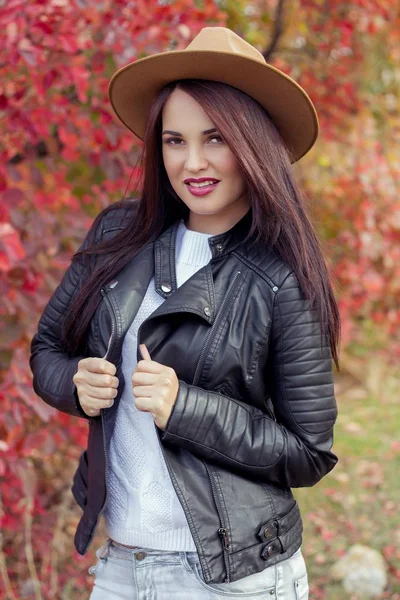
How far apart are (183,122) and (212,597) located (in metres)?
0.96

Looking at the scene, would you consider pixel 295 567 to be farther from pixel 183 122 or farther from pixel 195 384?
pixel 183 122

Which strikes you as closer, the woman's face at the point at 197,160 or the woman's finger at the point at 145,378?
the woman's finger at the point at 145,378

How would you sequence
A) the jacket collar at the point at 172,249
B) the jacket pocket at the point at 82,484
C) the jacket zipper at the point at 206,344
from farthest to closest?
1. the jacket pocket at the point at 82,484
2. the jacket collar at the point at 172,249
3. the jacket zipper at the point at 206,344

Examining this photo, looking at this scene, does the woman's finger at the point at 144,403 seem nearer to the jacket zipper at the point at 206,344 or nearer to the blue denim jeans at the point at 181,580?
the jacket zipper at the point at 206,344

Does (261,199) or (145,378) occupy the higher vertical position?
(261,199)

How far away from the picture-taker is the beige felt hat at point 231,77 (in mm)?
1671

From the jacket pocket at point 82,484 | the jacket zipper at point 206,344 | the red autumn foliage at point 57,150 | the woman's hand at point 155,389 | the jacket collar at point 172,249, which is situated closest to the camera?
the woman's hand at point 155,389

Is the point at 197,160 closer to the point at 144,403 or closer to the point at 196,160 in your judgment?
the point at 196,160

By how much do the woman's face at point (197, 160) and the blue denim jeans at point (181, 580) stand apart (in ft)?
2.38

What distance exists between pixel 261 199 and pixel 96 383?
501mm

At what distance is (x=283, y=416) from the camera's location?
170cm

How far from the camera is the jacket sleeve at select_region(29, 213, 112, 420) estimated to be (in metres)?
1.81

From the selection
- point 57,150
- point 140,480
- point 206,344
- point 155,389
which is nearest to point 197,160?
point 206,344

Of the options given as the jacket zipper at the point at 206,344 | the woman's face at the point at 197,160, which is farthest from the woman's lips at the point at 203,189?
the jacket zipper at the point at 206,344
